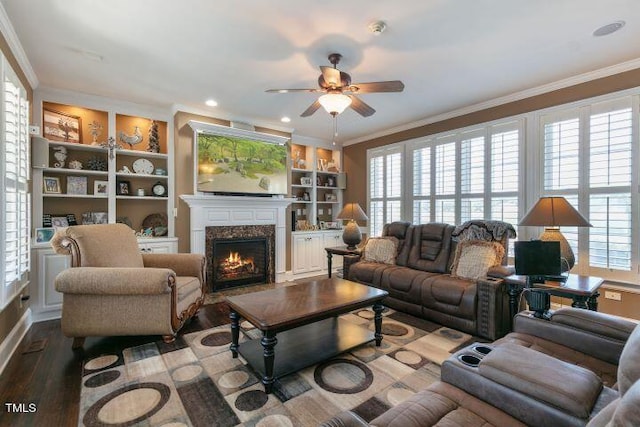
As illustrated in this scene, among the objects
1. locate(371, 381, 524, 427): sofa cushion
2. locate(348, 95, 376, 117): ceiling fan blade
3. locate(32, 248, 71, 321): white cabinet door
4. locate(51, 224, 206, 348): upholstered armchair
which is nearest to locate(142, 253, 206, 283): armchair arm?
locate(51, 224, 206, 348): upholstered armchair

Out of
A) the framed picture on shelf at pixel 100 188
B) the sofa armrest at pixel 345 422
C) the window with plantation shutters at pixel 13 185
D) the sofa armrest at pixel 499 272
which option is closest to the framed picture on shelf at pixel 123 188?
the framed picture on shelf at pixel 100 188

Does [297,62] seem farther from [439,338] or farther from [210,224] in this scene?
[439,338]

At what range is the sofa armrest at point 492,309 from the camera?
2.67m

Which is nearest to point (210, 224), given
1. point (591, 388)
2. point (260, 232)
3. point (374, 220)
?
point (260, 232)

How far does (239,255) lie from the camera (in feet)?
15.6

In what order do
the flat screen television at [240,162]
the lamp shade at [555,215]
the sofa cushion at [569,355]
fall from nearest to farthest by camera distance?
the sofa cushion at [569,355] < the lamp shade at [555,215] < the flat screen television at [240,162]

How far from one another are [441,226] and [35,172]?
4.91m

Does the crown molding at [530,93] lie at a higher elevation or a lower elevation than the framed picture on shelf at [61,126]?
higher

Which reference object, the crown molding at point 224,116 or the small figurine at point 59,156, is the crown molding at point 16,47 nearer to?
the small figurine at point 59,156

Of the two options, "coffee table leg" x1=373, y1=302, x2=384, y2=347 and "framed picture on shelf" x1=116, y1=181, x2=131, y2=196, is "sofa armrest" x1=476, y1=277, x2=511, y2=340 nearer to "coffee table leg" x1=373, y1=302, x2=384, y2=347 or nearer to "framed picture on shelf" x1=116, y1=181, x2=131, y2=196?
"coffee table leg" x1=373, y1=302, x2=384, y2=347

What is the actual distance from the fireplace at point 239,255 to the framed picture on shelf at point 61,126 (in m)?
2.01

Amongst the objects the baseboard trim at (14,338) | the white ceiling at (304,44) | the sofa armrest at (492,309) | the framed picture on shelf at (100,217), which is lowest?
the baseboard trim at (14,338)

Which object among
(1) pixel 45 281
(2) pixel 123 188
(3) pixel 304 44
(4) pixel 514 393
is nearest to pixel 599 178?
(4) pixel 514 393

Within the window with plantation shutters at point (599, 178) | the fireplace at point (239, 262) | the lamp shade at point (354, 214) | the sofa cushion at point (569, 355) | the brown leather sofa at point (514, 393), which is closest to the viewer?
the brown leather sofa at point (514, 393)
